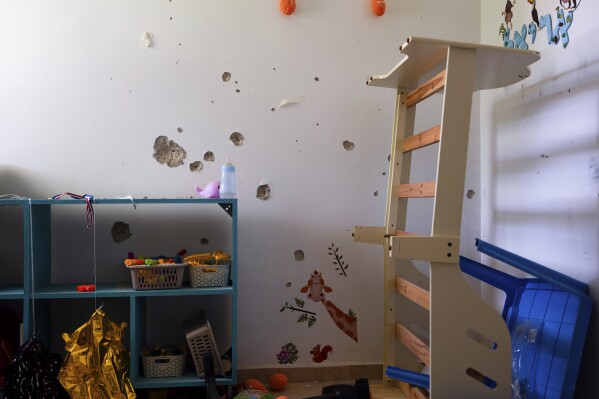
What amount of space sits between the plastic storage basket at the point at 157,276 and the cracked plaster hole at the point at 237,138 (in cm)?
63

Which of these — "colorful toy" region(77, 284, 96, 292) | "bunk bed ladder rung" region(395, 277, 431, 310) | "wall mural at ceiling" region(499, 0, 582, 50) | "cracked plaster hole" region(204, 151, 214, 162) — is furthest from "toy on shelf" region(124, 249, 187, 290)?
"wall mural at ceiling" region(499, 0, 582, 50)

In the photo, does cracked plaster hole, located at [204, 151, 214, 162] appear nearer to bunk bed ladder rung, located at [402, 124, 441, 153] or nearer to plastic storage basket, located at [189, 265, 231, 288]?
plastic storage basket, located at [189, 265, 231, 288]

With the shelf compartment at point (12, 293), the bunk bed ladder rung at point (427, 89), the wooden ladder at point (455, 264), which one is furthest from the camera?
the shelf compartment at point (12, 293)

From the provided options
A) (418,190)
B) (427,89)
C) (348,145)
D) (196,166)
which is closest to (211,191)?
(196,166)

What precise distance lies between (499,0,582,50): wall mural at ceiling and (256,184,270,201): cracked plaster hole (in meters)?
1.26

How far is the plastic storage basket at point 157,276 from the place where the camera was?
2.11 meters

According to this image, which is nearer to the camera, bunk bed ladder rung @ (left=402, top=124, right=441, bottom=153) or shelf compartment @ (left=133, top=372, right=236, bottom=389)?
bunk bed ladder rung @ (left=402, top=124, right=441, bottom=153)

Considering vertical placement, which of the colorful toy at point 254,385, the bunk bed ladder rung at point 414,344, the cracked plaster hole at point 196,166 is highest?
the cracked plaster hole at point 196,166

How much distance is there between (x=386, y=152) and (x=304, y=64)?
0.57m

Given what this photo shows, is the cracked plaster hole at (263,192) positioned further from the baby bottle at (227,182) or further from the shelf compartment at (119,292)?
the shelf compartment at (119,292)

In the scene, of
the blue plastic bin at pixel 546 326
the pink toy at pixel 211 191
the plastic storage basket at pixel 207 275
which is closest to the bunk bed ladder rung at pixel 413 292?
the blue plastic bin at pixel 546 326

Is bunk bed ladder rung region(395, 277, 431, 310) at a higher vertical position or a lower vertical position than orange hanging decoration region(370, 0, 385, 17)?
lower

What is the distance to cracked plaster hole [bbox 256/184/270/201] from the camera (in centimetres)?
245

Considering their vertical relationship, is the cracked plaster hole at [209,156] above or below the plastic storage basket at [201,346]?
above
